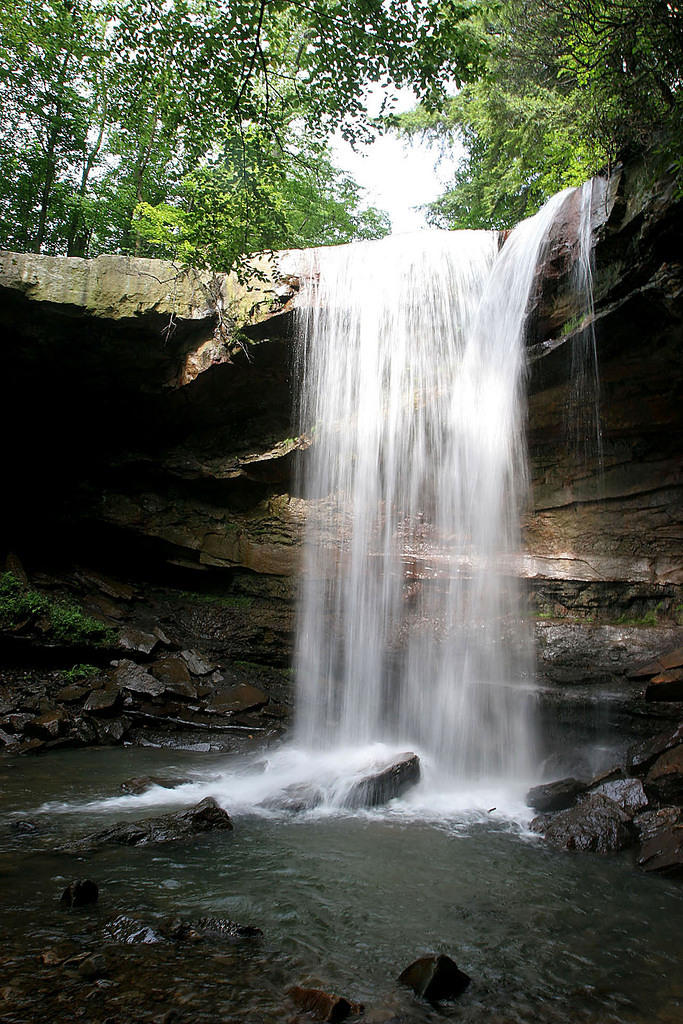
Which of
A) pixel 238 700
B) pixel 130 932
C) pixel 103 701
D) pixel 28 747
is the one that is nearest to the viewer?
pixel 130 932

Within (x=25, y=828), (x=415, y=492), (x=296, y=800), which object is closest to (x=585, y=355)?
(x=415, y=492)

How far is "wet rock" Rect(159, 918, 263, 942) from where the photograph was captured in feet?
9.70

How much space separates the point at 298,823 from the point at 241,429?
708 centimetres

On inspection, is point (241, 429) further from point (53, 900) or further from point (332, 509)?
point (53, 900)

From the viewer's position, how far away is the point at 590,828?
17.4 ft

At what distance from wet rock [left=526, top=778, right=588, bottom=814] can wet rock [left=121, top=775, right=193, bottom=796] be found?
405 cm

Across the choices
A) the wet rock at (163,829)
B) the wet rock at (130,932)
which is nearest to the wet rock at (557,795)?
the wet rock at (163,829)

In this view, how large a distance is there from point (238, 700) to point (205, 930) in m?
6.71

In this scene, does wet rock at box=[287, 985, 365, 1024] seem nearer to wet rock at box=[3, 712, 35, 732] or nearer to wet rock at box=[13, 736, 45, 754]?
wet rock at box=[13, 736, 45, 754]

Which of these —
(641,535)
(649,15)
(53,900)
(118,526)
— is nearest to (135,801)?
(53,900)

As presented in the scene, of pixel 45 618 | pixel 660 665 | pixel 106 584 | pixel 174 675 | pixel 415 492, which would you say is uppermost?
pixel 415 492

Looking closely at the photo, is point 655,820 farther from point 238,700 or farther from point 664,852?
point 238,700

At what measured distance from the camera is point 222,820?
5.14m

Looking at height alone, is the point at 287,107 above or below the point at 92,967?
above
